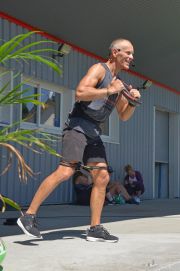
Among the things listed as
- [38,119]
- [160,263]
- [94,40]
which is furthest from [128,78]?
[160,263]

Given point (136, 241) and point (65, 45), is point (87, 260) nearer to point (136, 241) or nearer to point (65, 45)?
point (136, 241)

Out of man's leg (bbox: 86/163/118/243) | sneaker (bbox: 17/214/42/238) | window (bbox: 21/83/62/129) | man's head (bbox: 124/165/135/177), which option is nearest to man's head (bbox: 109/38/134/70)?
man's leg (bbox: 86/163/118/243)

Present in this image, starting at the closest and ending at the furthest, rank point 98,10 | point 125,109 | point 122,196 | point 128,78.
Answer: point 125,109 < point 98,10 < point 122,196 < point 128,78

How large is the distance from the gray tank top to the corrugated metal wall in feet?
14.8

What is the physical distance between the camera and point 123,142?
535 inches

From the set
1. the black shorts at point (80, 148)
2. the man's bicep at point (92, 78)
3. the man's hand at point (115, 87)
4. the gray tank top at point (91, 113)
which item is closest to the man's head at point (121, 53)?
the gray tank top at point (91, 113)

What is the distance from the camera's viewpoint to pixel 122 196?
12.3 m

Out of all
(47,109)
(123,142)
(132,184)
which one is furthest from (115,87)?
(123,142)

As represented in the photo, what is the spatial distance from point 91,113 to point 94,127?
13 centimetres

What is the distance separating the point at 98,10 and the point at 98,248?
5.90m

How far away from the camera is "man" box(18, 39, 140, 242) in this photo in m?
4.66

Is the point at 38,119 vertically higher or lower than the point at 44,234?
higher

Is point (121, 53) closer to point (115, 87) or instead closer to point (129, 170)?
point (115, 87)

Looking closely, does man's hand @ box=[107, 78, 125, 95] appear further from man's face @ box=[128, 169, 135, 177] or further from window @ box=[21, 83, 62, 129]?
man's face @ box=[128, 169, 135, 177]
